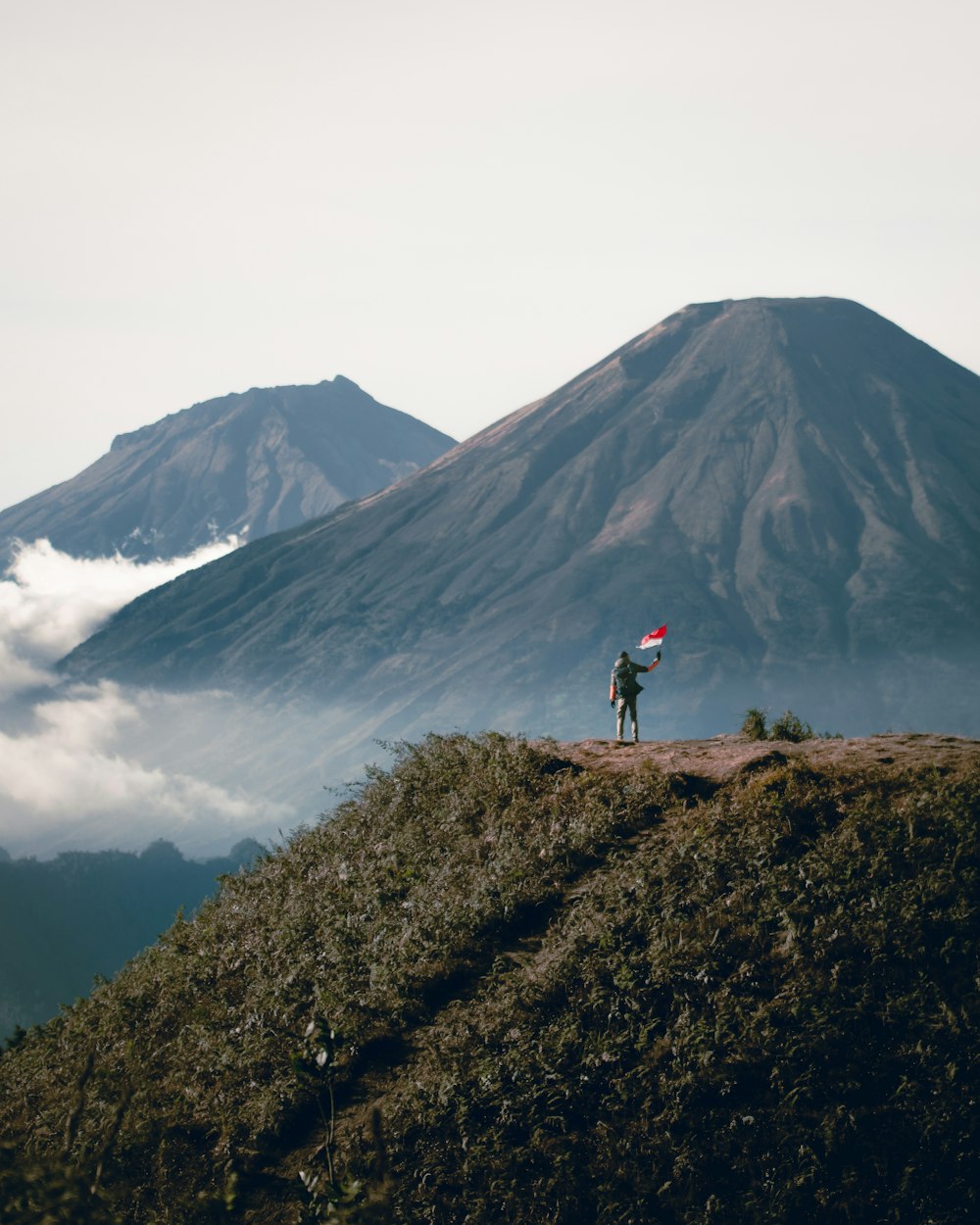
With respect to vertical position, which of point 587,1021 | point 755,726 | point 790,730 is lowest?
point 587,1021

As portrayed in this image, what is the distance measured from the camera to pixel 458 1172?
1307 centimetres

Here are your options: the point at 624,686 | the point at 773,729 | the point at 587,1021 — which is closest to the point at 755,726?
the point at 773,729

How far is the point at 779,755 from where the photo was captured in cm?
2084

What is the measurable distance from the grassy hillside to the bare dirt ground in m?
0.19

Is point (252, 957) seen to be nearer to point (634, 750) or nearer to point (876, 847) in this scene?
point (634, 750)

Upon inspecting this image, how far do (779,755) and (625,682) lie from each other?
19.1 ft

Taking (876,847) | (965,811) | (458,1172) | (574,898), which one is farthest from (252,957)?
(965,811)

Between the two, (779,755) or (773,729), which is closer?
(779,755)

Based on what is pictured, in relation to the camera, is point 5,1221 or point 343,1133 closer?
point 5,1221

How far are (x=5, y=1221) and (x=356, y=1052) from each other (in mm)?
9189

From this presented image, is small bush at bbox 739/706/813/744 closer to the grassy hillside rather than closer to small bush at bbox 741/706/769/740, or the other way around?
small bush at bbox 741/706/769/740

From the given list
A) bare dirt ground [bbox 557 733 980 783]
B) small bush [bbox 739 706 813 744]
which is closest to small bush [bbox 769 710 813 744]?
small bush [bbox 739 706 813 744]

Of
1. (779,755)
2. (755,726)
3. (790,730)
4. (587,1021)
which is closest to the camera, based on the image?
(587,1021)

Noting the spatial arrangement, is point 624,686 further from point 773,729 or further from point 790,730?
point 790,730
